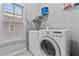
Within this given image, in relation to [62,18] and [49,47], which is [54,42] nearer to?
[49,47]

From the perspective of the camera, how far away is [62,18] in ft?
5.17

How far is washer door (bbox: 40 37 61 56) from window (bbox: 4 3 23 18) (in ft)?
2.32

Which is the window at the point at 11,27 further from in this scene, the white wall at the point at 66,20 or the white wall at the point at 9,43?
the white wall at the point at 66,20

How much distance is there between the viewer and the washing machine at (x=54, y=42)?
3.92 feet

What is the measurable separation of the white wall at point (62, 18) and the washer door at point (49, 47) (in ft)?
1.05

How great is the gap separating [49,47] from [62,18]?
55 centimetres

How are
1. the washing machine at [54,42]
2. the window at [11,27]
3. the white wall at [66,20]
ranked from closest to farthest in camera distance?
the washing machine at [54,42], the white wall at [66,20], the window at [11,27]

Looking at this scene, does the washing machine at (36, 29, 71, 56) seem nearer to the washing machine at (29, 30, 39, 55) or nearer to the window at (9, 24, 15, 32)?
the washing machine at (29, 30, 39, 55)

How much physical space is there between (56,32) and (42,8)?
0.71 metres

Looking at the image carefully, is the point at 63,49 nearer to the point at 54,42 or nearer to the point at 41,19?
the point at 54,42

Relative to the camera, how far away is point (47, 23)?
74.3 inches

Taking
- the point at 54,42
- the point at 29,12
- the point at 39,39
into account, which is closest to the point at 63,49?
the point at 54,42

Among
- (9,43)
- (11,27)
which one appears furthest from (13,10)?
(9,43)

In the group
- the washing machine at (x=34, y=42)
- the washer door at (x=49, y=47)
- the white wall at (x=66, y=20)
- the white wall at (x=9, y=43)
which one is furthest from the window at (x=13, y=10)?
the washer door at (x=49, y=47)
